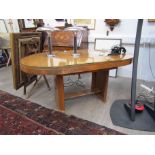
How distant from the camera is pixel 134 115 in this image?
191 centimetres

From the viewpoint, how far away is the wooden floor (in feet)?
6.42

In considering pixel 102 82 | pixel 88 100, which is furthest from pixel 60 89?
pixel 102 82

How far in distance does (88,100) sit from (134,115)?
0.72 meters

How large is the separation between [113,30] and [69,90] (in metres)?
1.64

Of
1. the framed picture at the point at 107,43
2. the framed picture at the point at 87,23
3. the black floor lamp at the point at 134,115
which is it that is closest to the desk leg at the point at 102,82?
the black floor lamp at the point at 134,115

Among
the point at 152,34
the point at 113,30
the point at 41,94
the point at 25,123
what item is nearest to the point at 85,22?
the point at 113,30

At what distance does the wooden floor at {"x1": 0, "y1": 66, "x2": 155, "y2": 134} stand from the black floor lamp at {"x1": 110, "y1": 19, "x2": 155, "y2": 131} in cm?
7

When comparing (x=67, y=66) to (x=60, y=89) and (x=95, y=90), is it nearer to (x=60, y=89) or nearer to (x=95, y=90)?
(x=60, y=89)

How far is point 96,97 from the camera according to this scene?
2.49 m

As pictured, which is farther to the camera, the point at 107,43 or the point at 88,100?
the point at 107,43

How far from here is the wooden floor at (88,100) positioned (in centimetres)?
196

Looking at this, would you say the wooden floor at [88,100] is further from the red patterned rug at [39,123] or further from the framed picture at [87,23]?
the framed picture at [87,23]

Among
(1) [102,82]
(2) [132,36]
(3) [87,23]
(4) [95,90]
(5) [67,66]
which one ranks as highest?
(3) [87,23]

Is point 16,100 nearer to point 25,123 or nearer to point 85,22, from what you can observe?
point 25,123
